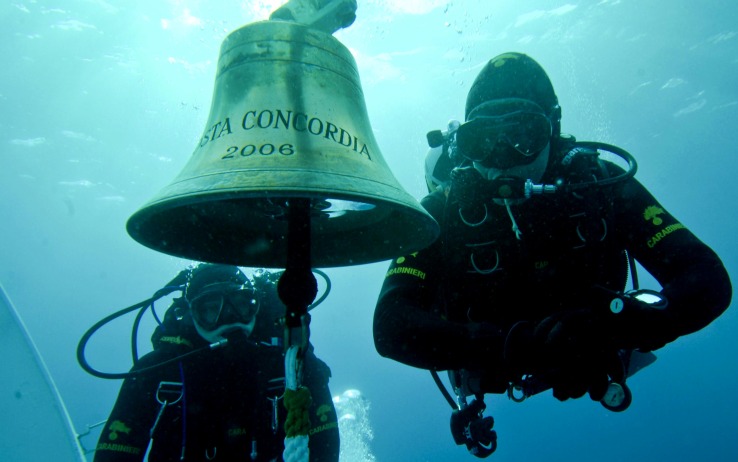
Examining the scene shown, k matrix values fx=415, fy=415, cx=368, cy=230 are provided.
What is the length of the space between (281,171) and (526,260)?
1786 mm

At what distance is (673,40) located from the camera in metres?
26.7

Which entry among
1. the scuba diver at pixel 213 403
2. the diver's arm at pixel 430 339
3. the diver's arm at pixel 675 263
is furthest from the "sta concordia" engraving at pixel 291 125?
the scuba diver at pixel 213 403

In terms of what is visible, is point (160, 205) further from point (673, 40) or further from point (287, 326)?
point (673, 40)

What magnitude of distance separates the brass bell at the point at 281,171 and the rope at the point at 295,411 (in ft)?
1.52

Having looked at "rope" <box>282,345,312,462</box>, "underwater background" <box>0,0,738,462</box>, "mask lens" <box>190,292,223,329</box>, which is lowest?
"rope" <box>282,345,312,462</box>

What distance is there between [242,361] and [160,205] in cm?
323

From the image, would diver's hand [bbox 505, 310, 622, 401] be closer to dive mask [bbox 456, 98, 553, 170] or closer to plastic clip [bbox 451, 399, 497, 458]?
plastic clip [bbox 451, 399, 497, 458]

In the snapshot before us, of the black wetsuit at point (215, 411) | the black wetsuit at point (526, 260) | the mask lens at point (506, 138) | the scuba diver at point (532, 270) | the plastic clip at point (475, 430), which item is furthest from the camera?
the black wetsuit at point (215, 411)

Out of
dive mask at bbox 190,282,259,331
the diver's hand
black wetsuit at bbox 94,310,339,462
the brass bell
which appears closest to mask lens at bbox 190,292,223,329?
dive mask at bbox 190,282,259,331

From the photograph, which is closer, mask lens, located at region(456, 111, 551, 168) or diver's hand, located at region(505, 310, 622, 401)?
diver's hand, located at region(505, 310, 622, 401)

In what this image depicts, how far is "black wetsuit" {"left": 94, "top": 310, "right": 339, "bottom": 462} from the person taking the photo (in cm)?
354

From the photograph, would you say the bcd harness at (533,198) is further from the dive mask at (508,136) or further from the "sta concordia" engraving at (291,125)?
the "sta concordia" engraving at (291,125)

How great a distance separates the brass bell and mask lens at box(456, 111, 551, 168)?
1.05 metres

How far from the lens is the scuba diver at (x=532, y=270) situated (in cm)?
180
